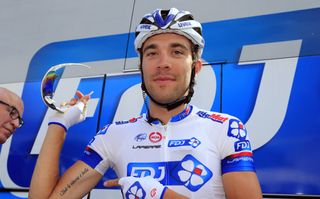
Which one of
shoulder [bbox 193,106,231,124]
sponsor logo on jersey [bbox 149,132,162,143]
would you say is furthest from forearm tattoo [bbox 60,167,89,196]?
shoulder [bbox 193,106,231,124]

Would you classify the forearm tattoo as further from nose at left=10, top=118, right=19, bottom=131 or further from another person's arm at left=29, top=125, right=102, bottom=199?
nose at left=10, top=118, right=19, bottom=131

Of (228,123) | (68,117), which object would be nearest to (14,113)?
(68,117)

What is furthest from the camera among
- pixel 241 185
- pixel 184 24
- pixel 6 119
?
pixel 6 119

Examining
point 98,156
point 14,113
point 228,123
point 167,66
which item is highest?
point 167,66

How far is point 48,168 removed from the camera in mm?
1962

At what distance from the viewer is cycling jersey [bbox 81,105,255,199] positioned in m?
1.74

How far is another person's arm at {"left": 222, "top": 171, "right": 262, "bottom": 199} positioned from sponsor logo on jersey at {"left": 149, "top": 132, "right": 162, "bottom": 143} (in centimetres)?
35

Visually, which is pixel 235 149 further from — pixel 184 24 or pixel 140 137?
pixel 184 24

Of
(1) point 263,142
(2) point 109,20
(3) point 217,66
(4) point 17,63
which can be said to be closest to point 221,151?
(1) point 263,142

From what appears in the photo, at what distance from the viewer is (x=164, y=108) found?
1.99m

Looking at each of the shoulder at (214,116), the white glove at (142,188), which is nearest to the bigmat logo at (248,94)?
the shoulder at (214,116)

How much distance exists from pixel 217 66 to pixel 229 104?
220 millimetres

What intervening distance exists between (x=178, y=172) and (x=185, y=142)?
0.13 meters

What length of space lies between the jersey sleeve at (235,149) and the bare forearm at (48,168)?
764 millimetres
